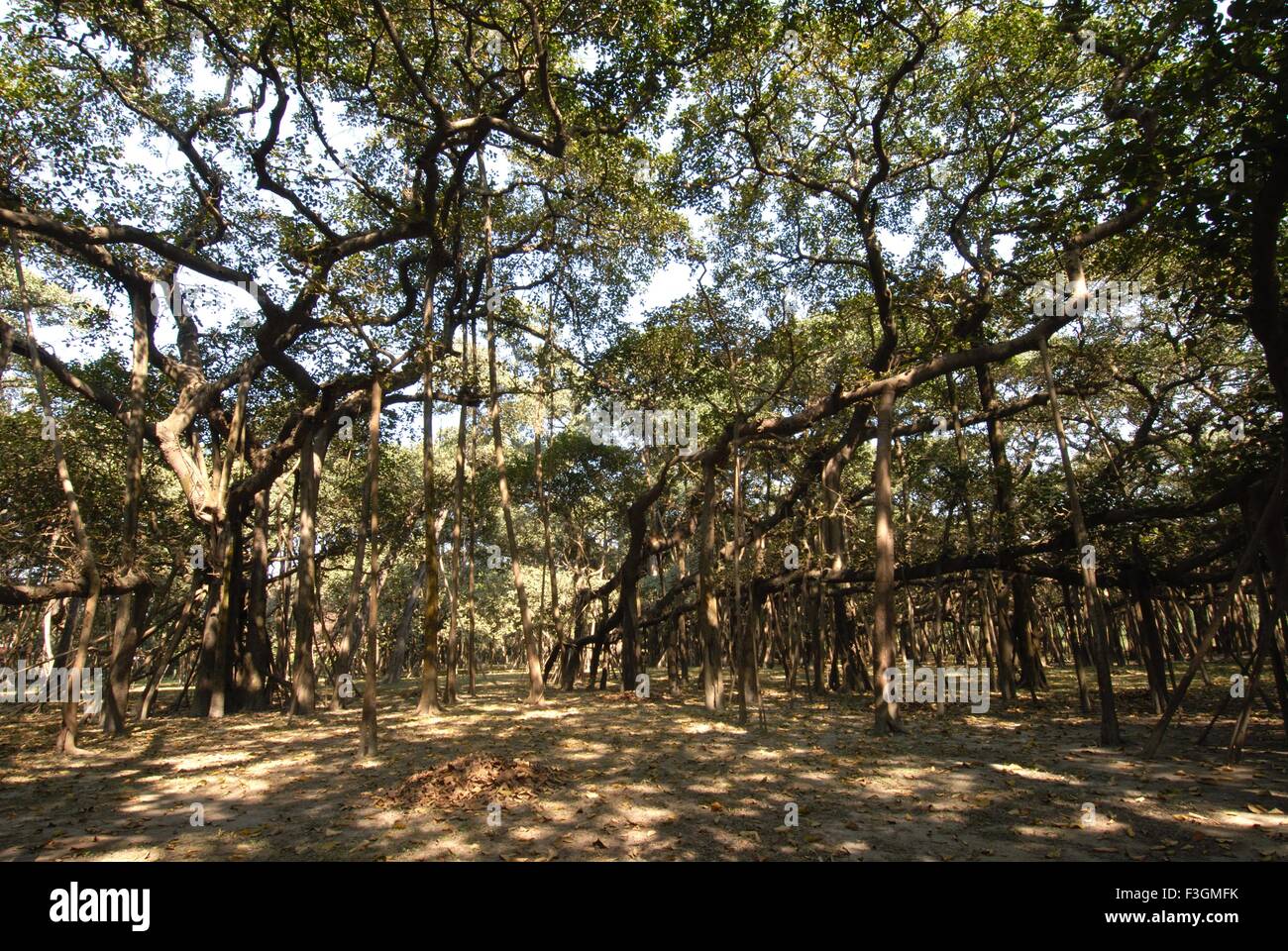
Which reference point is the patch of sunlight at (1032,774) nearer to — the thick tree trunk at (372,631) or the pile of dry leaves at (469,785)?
the pile of dry leaves at (469,785)

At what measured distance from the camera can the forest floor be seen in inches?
171

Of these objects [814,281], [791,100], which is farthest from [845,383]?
[791,100]

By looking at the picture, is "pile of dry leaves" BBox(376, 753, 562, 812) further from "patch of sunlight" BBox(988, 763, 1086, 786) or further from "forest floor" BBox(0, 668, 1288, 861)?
"patch of sunlight" BBox(988, 763, 1086, 786)

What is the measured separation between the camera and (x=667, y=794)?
18.6 feet

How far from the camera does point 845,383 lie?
9750mm

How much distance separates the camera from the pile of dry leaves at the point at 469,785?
18.0 ft

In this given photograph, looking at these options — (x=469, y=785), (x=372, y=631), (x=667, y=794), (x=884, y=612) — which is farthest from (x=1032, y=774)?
(x=372, y=631)

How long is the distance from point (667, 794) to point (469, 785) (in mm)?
1754

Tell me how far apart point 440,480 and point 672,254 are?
10.6m

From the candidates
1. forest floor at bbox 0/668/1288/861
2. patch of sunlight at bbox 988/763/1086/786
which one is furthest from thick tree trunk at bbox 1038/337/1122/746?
patch of sunlight at bbox 988/763/1086/786

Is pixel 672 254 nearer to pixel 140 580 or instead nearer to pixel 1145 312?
pixel 1145 312

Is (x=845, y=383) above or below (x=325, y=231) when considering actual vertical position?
below

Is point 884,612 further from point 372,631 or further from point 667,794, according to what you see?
point 372,631
